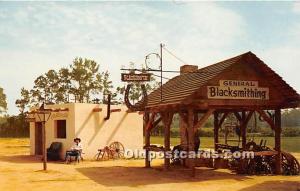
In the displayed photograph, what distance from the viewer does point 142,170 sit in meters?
18.8

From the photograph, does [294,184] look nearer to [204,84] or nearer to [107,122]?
[204,84]

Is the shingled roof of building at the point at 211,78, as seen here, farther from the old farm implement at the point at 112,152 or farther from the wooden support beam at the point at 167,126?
the old farm implement at the point at 112,152

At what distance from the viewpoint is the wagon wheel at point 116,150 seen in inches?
990

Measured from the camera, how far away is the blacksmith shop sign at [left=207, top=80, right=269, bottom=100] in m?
15.9

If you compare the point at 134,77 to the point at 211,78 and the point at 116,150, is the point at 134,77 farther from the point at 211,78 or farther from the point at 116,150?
the point at 116,150

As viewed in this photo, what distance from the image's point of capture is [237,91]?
53.1 ft

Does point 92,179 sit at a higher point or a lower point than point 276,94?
lower

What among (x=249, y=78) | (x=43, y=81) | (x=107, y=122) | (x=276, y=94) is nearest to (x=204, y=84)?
(x=249, y=78)

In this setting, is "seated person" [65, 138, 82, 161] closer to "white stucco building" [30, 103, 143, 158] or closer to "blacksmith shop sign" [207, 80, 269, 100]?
"white stucco building" [30, 103, 143, 158]

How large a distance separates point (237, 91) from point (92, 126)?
438 inches

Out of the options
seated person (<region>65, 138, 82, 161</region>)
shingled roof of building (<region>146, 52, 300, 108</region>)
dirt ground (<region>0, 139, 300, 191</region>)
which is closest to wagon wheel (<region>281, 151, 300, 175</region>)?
dirt ground (<region>0, 139, 300, 191</region>)

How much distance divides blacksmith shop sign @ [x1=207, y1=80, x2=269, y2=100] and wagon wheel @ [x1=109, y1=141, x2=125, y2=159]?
1089 centimetres

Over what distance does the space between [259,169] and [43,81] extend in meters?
54.6

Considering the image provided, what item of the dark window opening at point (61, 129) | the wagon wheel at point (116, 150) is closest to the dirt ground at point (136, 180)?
the wagon wheel at point (116, 150)
